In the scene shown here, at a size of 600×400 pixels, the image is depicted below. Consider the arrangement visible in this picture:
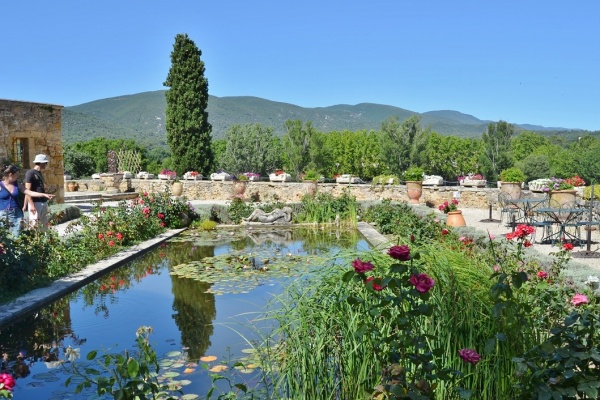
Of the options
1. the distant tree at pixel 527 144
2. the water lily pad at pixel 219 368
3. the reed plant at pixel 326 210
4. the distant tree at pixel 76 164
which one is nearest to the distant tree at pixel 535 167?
the distant tree at pixel 527 144

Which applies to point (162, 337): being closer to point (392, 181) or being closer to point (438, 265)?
point (438, 265)

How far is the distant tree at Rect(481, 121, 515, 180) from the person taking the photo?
146ft

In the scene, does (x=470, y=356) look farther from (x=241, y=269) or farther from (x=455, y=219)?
(x=455, y=219)

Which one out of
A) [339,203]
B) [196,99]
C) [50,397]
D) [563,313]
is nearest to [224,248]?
[339,203]

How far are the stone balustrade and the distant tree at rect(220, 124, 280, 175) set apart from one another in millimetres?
14643

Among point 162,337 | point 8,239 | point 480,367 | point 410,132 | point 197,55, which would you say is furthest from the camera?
point 410,132

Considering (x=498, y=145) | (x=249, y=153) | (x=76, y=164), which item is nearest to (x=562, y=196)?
(x=76, y=164)

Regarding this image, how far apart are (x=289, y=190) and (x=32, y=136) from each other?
784cm

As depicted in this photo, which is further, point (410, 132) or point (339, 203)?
point (410, 132)

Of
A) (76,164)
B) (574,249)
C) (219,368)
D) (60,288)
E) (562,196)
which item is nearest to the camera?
(219,368)

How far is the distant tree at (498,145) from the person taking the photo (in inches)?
1752

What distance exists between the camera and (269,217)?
14023 mm

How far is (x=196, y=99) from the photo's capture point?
23000 millimetres

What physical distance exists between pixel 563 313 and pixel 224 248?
24.0 feet
